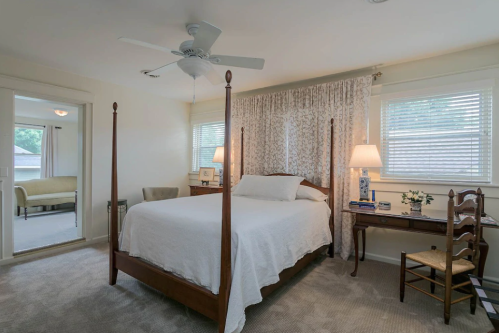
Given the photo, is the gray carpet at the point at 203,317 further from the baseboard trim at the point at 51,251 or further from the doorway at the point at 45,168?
the doorway at the point at 45,168

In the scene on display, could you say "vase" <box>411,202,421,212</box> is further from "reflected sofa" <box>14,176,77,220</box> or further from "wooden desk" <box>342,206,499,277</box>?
"reflected sofa" <box>14,176,77,220</box>

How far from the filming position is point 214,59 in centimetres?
217

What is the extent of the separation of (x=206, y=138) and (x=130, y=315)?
3591 mm

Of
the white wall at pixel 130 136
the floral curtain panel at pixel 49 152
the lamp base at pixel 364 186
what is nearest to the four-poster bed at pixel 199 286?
the lamp base at pixel 364 186

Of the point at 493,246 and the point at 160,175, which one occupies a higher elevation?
Result: the point at 160,175

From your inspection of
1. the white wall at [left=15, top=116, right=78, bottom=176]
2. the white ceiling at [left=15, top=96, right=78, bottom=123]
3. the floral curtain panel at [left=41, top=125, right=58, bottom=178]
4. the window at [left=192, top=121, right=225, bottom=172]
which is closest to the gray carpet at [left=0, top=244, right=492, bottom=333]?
the window at [left=192, top=121, right=225, bottom=172]

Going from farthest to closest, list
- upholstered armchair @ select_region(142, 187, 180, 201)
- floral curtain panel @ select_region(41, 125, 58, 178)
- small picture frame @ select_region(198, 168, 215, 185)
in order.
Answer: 1. floral curtain panel @ select_region(41, 125, 58, 178)
2. small picture frame @ select_region(198, 168, 215, 185)
3. upholstered armchair @ select_region(142, 187, 180, 201)

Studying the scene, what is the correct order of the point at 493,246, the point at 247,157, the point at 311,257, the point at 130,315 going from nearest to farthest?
the point at 130,315 → the point at 493,246 → the point at 311,257 → the point at 247,157

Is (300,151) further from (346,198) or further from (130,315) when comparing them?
(130,315)

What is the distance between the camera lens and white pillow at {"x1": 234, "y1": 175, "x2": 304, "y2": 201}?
325 cm

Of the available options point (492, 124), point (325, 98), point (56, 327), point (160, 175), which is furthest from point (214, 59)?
point (160, 175)

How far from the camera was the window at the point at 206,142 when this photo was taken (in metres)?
4.98

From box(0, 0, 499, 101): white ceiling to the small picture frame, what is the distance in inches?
84.2

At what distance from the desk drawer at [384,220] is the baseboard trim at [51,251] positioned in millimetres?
3804
